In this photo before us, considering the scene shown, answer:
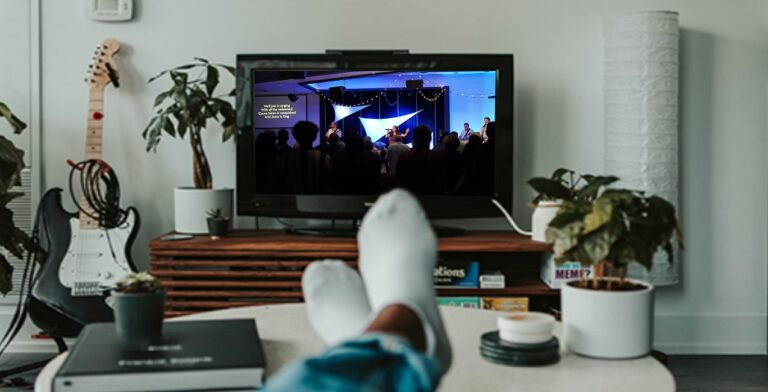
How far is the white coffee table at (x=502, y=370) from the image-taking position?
149 centimetres

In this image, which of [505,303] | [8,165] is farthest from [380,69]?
[8,165]

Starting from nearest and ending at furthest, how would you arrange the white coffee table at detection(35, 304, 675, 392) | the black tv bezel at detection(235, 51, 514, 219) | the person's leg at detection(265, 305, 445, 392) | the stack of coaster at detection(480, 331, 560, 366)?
the person's leg at detection(265, 305, 445, 392), the white coffee table at detection(35, 304, 675, 392), the stack of coaster at detection(480, 331, 560, 366), the black tv bezel at detection(235, 51, 514, 219)

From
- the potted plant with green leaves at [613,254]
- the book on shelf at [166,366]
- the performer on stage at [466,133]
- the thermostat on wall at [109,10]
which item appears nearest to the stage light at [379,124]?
the performer on stage at [466,133]

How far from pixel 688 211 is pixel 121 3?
2.34m

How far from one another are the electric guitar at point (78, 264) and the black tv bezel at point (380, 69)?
519mm

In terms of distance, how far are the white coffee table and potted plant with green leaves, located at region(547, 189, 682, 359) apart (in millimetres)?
38

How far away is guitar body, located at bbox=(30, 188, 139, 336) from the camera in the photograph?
350cm

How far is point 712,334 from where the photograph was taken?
3.89 meters

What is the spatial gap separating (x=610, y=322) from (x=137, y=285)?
0.78 meters

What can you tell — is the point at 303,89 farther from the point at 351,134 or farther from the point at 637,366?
the point at 637,366

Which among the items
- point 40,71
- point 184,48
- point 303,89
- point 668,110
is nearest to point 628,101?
point 668,110

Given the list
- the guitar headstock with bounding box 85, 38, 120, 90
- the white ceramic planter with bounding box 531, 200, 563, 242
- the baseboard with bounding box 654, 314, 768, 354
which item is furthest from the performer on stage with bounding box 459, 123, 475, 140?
the guitar headstock with bounding box 85, 38, 120, 90

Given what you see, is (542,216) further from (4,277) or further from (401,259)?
(401,259)

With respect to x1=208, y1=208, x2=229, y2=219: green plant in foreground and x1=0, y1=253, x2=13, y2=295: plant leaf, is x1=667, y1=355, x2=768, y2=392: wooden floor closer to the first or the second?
x1=208, y1=208, x2=229, y2=219: green plant in foreground
